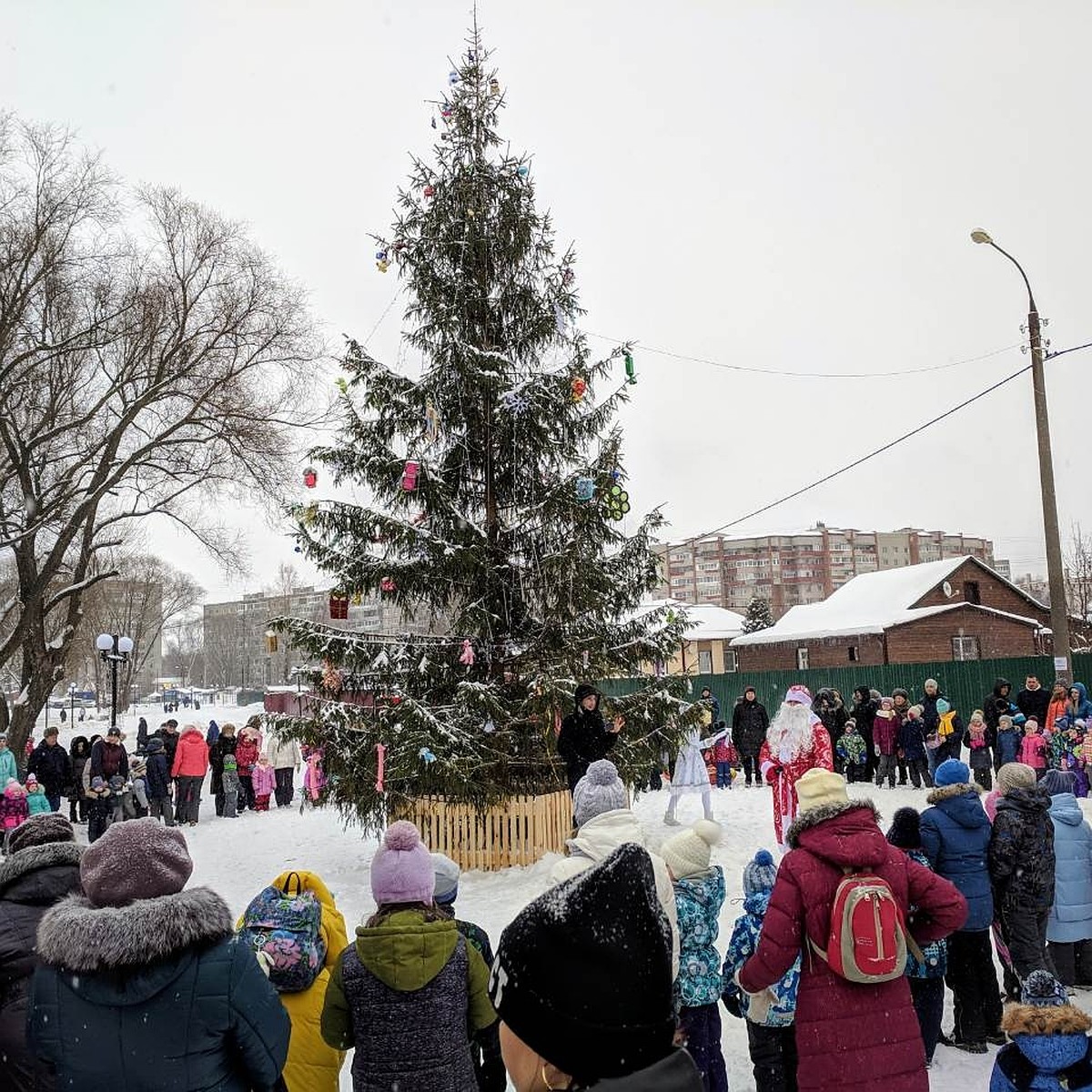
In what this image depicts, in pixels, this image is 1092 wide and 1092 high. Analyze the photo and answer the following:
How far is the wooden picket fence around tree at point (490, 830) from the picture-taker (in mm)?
10984

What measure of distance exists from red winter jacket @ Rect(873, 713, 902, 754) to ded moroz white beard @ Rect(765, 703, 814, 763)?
7.98 meters

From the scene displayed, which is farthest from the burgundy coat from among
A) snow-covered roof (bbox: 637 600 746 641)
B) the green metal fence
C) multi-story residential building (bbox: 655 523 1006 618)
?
multi-story residential building (bbox: 655 523 1006 618)

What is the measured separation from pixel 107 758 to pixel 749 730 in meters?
11.6

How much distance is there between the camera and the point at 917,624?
3791cm

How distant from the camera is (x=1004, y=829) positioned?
575 centimetres

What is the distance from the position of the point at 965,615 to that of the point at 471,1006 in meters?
39.7

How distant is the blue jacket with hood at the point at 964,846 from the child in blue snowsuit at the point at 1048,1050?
7.24ft

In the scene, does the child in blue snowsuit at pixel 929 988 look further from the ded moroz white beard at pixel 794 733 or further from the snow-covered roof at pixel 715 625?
the snow-covered roof at pixel 715 625

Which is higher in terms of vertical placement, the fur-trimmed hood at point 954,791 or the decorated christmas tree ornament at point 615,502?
the decorated christmas tree ornament at point 615,502

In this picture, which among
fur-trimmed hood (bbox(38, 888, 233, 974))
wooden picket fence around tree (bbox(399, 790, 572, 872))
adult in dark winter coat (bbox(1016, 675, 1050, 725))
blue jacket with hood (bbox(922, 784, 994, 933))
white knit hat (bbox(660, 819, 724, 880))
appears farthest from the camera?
adult in dark winter coat (bbox(1016, 675, 1050, 725))

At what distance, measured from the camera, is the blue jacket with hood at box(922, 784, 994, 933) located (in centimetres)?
552

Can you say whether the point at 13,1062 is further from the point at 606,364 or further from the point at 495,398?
the point at 606,364

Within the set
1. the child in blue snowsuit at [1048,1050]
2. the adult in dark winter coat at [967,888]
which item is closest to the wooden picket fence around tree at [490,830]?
the adult in dark winter coat at [967,888]

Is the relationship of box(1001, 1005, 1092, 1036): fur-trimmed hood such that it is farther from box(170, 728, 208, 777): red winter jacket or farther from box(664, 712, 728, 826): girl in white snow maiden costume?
box(170, 728, 208, 777): red winter jacket
